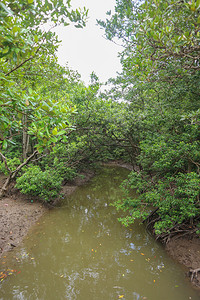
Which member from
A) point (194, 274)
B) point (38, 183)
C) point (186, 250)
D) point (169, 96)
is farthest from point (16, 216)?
point (169, 96)

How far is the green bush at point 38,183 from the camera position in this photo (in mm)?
7770

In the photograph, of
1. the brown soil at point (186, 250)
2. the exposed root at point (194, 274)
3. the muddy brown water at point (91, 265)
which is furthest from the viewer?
the brown soil at point (186, 250)

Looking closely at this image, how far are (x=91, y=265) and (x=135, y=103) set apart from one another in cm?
916

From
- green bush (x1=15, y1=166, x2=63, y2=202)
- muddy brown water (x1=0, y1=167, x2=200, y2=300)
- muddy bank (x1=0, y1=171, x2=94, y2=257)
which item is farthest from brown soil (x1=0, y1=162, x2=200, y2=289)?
green bush (x1=15, y1=166, x2=63, y2=202)

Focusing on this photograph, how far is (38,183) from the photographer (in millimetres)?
7883

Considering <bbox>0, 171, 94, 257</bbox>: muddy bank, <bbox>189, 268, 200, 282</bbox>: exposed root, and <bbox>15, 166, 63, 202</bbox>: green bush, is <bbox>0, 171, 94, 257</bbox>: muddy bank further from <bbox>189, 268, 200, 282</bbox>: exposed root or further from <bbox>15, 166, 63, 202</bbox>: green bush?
<bbox>189, 268, 200, 282</bbox>: exposed root

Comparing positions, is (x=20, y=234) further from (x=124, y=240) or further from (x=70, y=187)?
(x=70, y=187)

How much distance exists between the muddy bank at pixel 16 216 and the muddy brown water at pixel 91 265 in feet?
1.00

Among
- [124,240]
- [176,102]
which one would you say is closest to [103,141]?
[176,102]

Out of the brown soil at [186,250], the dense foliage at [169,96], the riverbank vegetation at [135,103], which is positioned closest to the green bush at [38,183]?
the riverbank vegetation at [135,103]

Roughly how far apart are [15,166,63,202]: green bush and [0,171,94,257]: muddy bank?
46 cm

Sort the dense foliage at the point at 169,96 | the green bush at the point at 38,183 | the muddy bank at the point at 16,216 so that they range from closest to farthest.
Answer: the dense foliage at the point at 169,96, the muddy bank at the point at 16,216, the green bush at the point at 38,183

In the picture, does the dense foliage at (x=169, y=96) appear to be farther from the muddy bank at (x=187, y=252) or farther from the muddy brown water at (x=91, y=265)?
the muddy brown water at (x=91, y=265)

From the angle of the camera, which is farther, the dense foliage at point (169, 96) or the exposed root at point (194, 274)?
the exposed root at point (194, 274)
